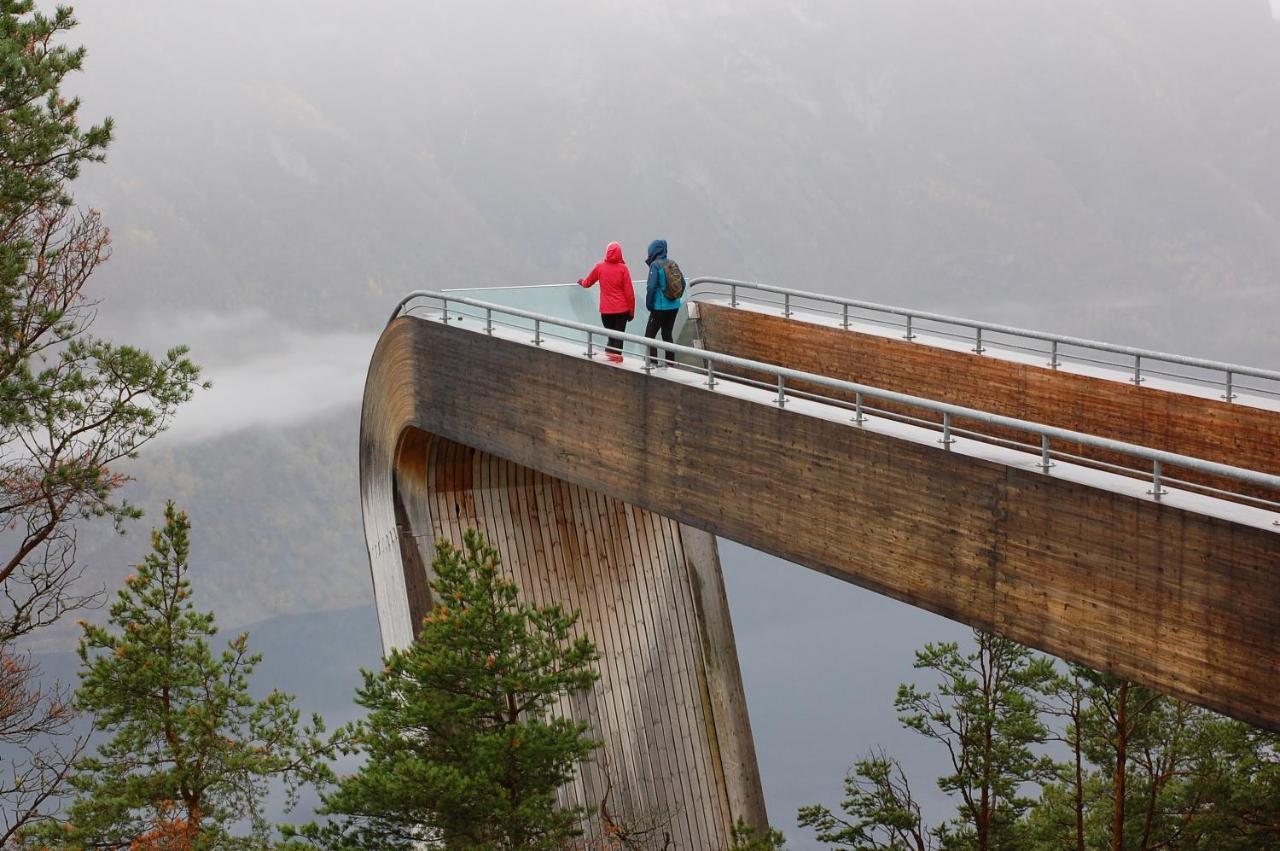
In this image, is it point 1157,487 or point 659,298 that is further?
point 659,298

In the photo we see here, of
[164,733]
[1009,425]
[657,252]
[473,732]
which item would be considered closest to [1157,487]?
[1009,425]

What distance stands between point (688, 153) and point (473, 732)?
142 meters

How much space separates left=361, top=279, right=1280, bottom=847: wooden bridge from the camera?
25.7 feet

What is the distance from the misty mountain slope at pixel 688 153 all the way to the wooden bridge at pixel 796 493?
5112 inches

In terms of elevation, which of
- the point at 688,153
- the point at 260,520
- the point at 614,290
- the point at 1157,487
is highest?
the point at 688,153

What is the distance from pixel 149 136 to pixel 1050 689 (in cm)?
14701

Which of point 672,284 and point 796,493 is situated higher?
point 672,284

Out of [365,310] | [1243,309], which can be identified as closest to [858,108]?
[1243,309]

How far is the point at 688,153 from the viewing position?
150750 millimetres

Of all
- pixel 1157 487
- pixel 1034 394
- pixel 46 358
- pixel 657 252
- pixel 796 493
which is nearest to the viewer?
pixel 1157 487

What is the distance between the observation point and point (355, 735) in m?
12.9

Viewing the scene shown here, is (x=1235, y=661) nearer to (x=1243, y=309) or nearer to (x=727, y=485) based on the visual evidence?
(x=727, y=485)

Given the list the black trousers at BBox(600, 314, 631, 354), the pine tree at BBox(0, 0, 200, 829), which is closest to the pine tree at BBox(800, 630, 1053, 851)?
the black trousers at BBox(600, 314, 631, 354)

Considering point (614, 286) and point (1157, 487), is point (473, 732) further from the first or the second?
point (1157, 487)
